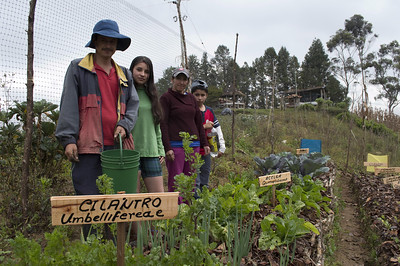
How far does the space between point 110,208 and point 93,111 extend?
1.03 metres

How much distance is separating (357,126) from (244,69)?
34.4 metres

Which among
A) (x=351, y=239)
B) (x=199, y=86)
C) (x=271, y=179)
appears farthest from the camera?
(x=351, y=239)

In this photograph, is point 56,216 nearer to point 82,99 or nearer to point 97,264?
point 97,264

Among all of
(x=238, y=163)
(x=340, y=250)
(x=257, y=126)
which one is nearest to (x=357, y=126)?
(x=257, y=126)

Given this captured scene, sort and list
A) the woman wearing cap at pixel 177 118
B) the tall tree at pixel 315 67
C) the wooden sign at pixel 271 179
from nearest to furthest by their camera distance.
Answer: the wooden sign at pixel 271 179 → the woman wearing cap at pixel 177 118 → the tall tree at pixel 315 67

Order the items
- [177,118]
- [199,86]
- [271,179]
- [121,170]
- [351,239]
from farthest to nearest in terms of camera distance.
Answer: [351,239] < [199,86] < [177,118] < [271,179] < [121,170]

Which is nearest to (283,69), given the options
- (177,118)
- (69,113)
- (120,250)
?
(177,118)

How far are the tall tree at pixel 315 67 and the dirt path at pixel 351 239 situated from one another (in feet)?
130

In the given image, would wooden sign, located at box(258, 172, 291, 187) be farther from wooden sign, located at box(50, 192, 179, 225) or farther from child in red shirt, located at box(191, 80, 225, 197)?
wooden sign, located at box(50, 192, 179, 225)

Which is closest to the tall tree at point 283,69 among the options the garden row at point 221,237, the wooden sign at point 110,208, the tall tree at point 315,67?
the tall tree at point 315,67

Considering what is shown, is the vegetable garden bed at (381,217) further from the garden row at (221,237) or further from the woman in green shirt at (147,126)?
the woman in green shirt at (147,126)

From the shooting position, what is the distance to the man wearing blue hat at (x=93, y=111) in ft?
6.12

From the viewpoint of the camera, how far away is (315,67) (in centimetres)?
4253

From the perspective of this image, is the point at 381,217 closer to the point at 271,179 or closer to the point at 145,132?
the point at 271,179
